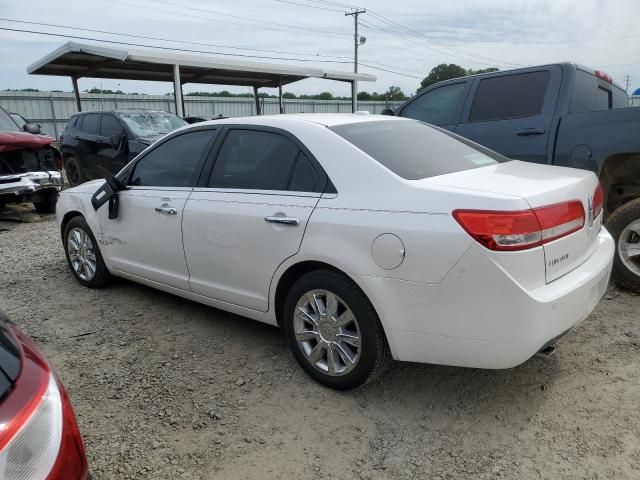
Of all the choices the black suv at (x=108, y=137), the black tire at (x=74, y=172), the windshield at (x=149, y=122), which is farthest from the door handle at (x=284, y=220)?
the black tire at (x=74, y=172)

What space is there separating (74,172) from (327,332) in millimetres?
10456

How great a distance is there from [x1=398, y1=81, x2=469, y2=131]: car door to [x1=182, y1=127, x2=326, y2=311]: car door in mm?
2856

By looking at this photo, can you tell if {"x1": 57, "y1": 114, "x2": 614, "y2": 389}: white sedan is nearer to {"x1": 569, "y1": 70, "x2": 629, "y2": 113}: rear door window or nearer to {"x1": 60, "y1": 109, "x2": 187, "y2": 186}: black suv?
{"x1": 569, "y1": 70, "x2": 629, "y2": 113}: rear door window

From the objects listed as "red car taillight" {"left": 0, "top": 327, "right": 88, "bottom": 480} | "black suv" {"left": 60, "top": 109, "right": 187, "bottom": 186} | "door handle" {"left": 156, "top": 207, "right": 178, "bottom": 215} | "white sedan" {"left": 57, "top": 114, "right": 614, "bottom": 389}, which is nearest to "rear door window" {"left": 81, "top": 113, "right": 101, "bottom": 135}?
"black suv" {"left": 60, "top": 109, "right": 187, "bottom": 186}

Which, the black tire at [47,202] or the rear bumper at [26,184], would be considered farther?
the black tire at [47,202]

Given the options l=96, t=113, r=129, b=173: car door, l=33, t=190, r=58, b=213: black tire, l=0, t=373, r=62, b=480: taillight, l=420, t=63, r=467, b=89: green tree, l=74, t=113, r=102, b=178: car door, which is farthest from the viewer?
l=420, t=63, r=467, b=89: green tree

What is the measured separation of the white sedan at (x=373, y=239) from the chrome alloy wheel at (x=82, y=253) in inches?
39.4

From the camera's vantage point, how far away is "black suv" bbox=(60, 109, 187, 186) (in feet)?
31.5

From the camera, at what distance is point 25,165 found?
847 centimetres

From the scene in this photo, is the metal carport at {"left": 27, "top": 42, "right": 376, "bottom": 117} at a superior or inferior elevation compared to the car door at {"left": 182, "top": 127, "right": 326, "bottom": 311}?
superior

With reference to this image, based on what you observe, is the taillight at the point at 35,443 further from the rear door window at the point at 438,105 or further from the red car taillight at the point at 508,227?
the rear door window at the point at 438,105

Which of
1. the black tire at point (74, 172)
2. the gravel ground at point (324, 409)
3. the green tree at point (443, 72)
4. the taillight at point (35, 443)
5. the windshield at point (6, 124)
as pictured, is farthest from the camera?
the green tree at point (443, 72)

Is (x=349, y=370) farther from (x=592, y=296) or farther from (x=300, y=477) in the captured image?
(x=592, y=296)

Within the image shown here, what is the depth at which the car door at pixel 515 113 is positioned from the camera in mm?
4749
